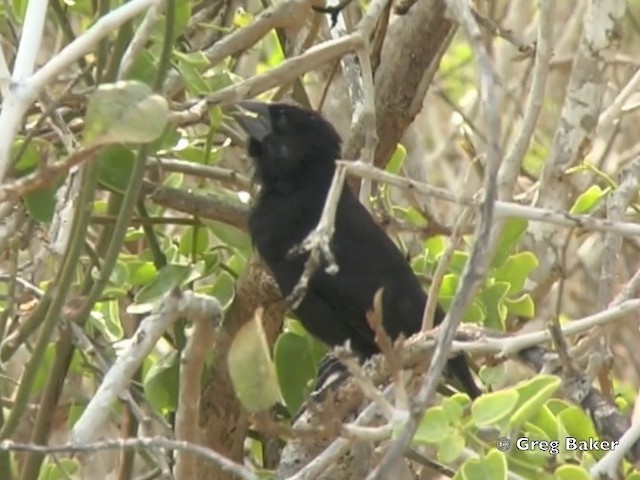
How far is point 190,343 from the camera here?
1.66 m

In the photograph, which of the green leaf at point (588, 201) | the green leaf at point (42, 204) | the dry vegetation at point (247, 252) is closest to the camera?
the dry vegetation at point (247, 252)

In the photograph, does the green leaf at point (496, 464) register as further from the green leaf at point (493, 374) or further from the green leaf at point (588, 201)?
the green leaf at point (588, 201)

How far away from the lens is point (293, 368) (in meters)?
2.41

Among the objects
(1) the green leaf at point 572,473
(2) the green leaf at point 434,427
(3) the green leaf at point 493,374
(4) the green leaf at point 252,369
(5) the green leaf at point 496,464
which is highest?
(4) the green leaf at point 252,369

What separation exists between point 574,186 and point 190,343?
1434mm

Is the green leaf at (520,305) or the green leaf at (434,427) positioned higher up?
the green leaf at (434,427)

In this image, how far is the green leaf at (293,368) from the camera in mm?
2381

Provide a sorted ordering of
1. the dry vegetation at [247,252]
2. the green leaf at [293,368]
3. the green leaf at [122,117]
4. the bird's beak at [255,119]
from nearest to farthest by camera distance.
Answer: the green leaf at [122,117] → the dry vegetation at [247,252] → the green leaf at [293,368] → the bird's beak at [255,119]

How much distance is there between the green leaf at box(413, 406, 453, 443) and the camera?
4.95ft

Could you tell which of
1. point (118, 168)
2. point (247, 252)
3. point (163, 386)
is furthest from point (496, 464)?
point (247, 252)

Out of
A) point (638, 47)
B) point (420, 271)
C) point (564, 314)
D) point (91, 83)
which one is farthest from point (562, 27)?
point (91, 83)

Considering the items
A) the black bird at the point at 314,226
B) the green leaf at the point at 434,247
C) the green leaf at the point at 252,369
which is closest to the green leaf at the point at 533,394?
the green leaf at the point at 252,369

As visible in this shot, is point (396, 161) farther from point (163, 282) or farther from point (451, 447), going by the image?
point (451, 447)

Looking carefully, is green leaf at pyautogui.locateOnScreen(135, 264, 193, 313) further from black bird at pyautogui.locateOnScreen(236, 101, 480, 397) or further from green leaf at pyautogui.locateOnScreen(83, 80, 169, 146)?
green leaf at pyautogui.locateOnScreen(83, 80, 169, 146)
